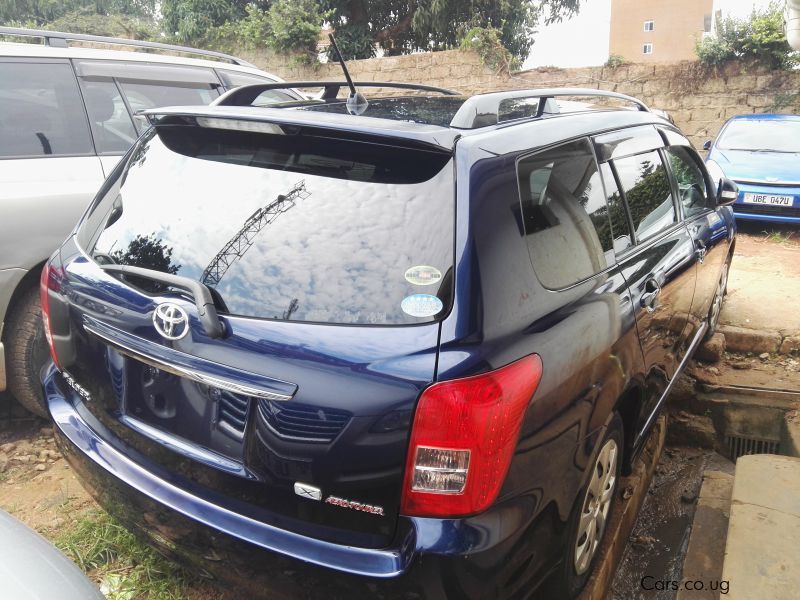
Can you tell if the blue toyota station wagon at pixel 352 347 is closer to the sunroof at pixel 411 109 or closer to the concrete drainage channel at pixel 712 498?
the sunroof at pixel 411 109

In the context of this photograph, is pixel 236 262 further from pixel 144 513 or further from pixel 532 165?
pixel 532 165

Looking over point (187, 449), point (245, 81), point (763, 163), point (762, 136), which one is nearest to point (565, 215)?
point (187, 449)

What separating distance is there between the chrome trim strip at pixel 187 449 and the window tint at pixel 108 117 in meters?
2.24

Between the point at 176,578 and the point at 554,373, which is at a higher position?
the point at 554,373

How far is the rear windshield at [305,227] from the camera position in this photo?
5.43 feet

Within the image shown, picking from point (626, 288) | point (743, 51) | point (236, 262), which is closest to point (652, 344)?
point (626, 288)

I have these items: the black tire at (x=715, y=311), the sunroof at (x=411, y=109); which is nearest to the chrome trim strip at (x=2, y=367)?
the sunroof at (x=411, y=109)

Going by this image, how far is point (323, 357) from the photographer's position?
5.24 ft

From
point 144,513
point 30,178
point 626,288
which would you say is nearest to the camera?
point 144,513

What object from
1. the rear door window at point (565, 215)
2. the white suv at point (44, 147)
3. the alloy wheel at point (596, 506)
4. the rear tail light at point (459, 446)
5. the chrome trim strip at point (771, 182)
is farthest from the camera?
the chrome trim strip at point (771, 182)

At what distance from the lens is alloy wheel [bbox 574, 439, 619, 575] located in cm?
221

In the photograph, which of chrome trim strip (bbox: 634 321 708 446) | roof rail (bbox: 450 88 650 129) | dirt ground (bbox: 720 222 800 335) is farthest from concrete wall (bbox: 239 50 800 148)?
roof rail (bbox: 450 88 650 129)

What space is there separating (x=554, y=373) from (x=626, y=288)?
2.41 ft

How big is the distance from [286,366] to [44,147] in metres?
2.59
